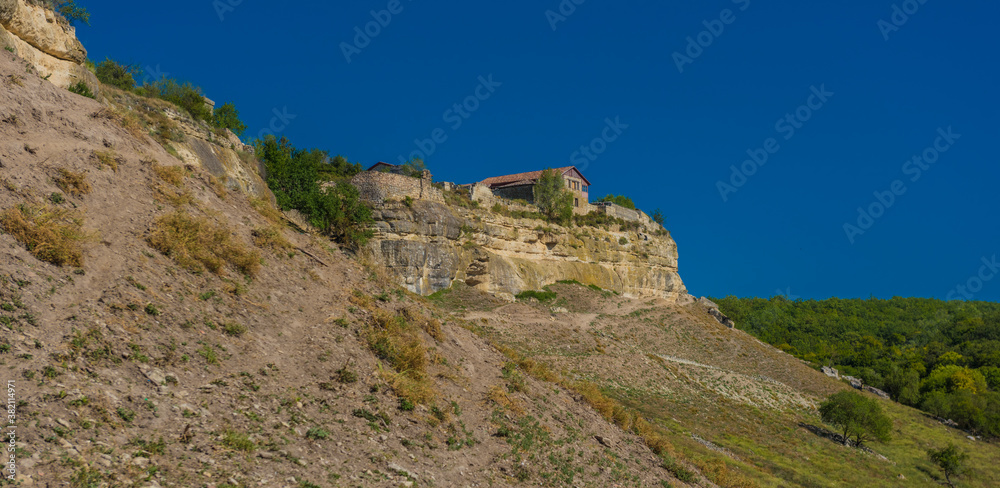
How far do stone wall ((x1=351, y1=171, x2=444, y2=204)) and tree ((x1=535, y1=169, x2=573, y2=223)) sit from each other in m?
13.3

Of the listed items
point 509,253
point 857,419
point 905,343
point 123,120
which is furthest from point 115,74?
point 905,343

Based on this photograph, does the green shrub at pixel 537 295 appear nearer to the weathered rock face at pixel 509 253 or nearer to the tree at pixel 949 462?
the weathered rock face at pixel 509 253

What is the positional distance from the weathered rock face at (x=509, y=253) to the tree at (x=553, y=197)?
53.0 inches

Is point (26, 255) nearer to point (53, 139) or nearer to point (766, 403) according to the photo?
point (53, 139)

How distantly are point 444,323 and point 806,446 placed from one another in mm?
19891

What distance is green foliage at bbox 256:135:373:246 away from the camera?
28469mm

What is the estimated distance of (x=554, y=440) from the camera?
1162cm

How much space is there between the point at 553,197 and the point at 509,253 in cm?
776

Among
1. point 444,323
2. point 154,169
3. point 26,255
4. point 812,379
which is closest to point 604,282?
point 812,379

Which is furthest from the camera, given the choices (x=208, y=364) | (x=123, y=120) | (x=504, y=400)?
(x=123, y=120)

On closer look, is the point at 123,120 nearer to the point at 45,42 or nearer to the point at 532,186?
the point at 45,42

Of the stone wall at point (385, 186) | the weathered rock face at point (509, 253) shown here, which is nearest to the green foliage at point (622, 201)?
the weathered rock face at point (509, 253)

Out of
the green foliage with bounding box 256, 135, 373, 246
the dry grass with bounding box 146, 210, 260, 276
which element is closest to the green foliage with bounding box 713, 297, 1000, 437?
the green foliage with bounding box 256, 135, 373, 246

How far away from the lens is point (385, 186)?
3716 cm
